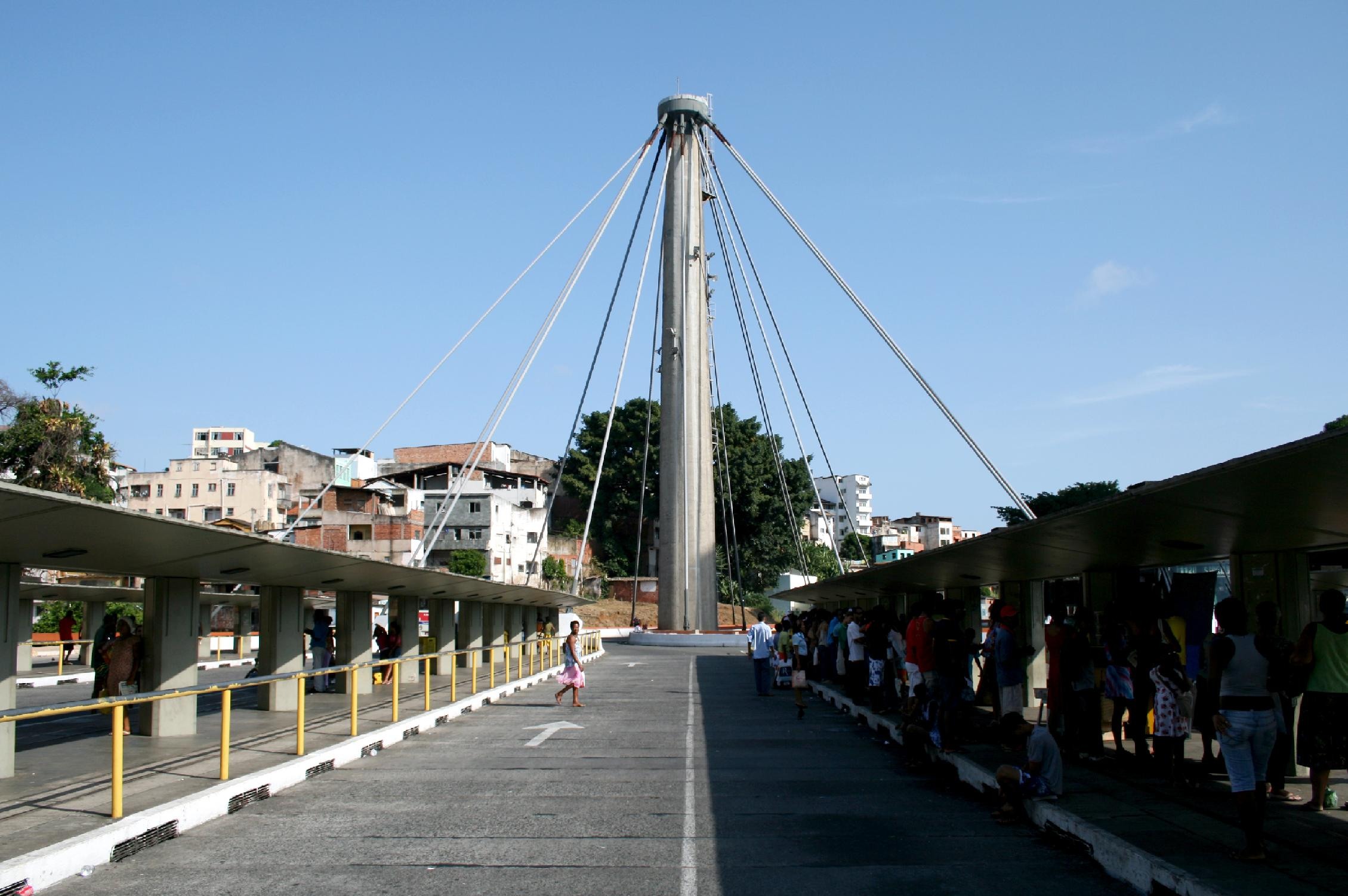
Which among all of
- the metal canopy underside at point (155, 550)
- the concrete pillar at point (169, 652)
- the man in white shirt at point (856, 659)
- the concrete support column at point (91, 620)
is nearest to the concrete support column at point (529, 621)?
the concrete support column at point (91, 620)

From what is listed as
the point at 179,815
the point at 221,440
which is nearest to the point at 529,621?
the point at 179,815

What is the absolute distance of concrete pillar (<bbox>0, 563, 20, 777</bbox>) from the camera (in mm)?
10688

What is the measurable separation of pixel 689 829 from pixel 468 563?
58.4 m

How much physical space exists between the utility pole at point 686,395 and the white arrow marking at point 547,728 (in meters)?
33.3

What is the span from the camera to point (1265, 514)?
895 centimetres

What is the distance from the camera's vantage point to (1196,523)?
31.9ft

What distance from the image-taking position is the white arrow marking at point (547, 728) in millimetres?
15531

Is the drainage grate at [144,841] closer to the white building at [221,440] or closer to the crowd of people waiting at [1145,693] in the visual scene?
the crowd of people waiting at [1145,693]

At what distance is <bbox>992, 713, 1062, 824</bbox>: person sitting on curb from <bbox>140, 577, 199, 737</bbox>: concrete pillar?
9833 millimetres

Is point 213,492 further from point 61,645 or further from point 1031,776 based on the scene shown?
point 1031,776

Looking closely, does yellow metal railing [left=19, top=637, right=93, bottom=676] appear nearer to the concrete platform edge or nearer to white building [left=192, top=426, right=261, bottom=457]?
the concrete platform edge

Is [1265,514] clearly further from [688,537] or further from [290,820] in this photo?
[688,537]

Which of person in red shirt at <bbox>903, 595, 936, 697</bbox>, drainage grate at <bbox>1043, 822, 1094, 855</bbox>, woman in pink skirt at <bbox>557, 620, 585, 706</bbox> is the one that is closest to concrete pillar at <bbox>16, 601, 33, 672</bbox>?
woman in pink skirt at <bbox>557, 620, 585, 706</bbox>

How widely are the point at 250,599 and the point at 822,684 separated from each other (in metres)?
17.0
